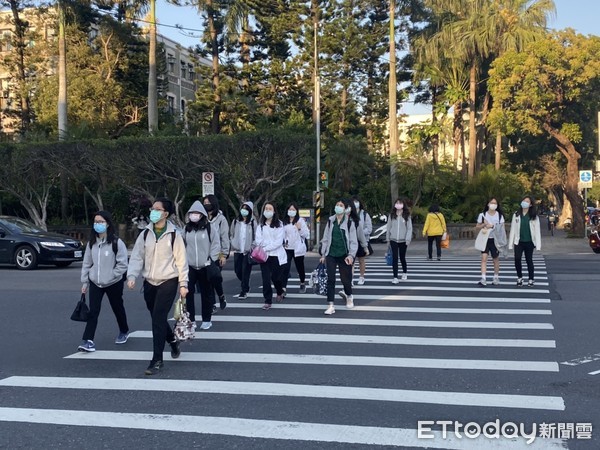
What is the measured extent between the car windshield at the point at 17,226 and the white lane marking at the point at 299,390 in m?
13.3

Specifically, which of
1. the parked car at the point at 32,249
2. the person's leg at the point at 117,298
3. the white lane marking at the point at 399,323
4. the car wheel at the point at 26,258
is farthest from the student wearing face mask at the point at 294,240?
the car wheel at the point at 26,258

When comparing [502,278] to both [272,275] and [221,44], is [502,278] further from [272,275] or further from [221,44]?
[221,44]

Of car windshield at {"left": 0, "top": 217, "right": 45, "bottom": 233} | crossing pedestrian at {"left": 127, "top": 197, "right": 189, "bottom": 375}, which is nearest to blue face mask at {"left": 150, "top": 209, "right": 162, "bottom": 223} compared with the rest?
crossing pedestrian at {"left": 127, "top": 197, "right": 189, "bottom": 375}

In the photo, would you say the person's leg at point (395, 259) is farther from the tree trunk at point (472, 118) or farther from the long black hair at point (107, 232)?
the tree trunk at point (472, 118)

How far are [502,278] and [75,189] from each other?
80.1 feet

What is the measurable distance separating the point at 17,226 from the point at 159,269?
14032mm

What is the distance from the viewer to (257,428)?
5555 mm

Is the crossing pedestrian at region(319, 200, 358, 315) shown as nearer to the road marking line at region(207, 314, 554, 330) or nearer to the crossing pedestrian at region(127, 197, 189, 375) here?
the road marking line at region(207, 314, 554, 330)

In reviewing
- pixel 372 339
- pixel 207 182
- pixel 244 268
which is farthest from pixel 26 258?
pixel 372 339

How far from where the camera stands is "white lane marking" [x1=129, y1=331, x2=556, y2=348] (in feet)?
28.8

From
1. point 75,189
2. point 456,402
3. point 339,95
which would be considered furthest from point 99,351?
point 339,95

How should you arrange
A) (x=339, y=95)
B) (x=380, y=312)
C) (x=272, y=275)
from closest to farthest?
1. (x=380, y=312)
2. (x=272, y=275)
3. (x=339, y=95)

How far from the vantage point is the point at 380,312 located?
37.1ft

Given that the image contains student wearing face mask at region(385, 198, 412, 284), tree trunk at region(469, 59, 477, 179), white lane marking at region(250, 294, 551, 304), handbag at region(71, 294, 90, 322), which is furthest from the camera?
tree trunk at region(469, 59, 477, 179)
